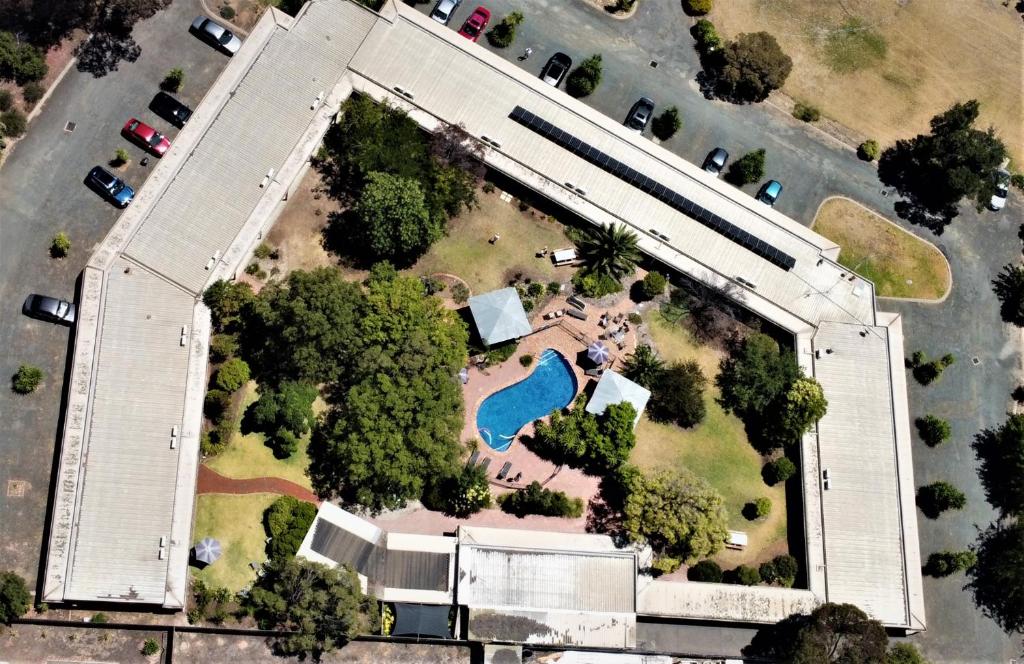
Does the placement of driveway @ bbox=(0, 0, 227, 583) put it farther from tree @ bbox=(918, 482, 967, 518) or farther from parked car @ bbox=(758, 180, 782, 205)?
tree @ bbox=(918, 482, 967, 518)

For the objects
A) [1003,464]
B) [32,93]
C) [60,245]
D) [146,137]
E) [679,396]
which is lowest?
[1003,464]

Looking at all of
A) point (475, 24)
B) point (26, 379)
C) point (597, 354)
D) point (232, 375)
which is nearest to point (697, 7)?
point (475, 24)

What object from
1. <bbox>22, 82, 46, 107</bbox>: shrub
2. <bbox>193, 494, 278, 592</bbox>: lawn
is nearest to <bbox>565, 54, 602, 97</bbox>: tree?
<bbox>193, 494, 278, 592</bbox>: lawn

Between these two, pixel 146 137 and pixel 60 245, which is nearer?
pixel 60 245

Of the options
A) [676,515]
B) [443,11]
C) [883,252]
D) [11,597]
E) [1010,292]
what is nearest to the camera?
[11,597]

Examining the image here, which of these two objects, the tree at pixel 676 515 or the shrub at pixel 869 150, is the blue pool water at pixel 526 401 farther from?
the shrub at pixel 869 150

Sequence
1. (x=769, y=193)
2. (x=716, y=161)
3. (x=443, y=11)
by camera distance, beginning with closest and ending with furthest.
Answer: (x=443, y=11), (x=716, y=161), (x=769, y=193)

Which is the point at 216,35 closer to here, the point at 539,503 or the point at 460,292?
the point at 460,292

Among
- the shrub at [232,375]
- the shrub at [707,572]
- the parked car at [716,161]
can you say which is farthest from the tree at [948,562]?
the shrub at [232,375]
